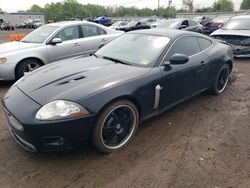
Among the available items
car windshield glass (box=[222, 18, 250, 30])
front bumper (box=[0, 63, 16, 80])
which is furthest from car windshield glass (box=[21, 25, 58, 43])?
car windshield glass (box=[222, 18, 250, 30])

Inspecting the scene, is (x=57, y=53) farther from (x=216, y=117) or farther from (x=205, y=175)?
(x=205, y=175)

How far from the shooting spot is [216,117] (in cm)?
420

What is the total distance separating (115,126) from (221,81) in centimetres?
302

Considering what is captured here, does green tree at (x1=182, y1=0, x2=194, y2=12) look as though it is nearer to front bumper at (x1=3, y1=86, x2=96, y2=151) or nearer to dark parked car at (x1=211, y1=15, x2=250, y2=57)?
dark parked car at (x1=211, y1=15, x2=250, y2=57)

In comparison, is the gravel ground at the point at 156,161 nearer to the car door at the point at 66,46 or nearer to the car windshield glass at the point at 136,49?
the car windshield glass at the point at 136,49

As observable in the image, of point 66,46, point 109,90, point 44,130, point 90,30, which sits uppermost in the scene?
point 90,30

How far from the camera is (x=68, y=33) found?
6871 mm

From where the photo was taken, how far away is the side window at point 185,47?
3916 mm

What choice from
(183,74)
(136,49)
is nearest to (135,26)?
(136,49)

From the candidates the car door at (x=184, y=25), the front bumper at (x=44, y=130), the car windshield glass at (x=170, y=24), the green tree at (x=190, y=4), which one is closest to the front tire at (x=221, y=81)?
the front bumper at (x=44, y=130)

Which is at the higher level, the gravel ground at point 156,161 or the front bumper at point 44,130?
the front bumper at point 44,130

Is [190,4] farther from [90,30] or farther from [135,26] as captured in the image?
[90,30]

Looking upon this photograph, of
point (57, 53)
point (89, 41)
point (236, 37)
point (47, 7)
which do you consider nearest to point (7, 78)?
point (57, 53)

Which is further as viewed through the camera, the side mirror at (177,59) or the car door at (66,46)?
the car door at (66,46)
